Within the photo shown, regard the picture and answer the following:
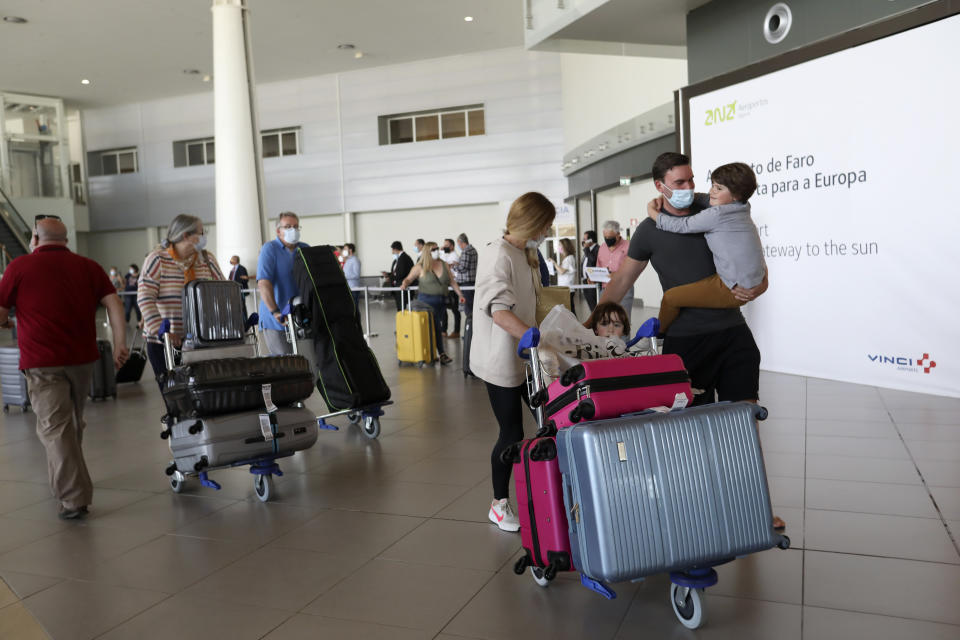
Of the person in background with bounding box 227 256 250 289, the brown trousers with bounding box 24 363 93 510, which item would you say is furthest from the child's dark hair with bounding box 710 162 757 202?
the person in background with bounding box 227 256 250 289

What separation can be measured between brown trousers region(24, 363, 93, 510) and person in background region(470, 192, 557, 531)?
2.33 metres

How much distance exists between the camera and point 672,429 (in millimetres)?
2539

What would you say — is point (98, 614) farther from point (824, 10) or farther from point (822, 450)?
point (824, 10)

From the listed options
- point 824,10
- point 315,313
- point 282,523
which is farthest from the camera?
point 824,10

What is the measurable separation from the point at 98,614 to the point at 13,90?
3033 cm

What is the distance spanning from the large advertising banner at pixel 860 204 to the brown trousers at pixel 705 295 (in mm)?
3797

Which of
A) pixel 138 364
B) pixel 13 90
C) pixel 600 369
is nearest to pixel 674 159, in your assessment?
pixel 600 369

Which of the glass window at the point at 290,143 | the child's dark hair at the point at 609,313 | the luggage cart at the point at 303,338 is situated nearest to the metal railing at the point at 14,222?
the glass window at the point at 290,143

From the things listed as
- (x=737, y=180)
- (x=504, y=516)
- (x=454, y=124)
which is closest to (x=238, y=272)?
(x=454, y=124)

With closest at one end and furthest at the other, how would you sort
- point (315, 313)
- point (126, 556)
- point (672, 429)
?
point (672, 429), point (126, 556), point (315, 313)

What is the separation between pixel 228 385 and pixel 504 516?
180cm

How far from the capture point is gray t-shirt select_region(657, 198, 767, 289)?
3.20 metres

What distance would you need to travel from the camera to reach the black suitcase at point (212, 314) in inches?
191

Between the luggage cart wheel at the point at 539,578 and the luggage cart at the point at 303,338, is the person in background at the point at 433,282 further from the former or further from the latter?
the luggage cart wheel at the point at 539,578
